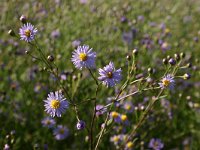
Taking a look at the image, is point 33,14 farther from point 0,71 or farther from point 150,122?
point 150,122

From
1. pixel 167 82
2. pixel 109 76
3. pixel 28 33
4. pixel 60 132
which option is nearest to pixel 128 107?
pixel 60 132

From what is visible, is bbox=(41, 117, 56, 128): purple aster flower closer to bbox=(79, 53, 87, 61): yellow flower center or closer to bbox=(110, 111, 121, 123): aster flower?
bbox=(110, 111, 121, 123): aster flower

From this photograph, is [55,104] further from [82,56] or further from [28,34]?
[28,34]

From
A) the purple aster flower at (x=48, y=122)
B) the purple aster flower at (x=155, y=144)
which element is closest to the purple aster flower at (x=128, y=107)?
the purple aster flower at (x=155, y=144)

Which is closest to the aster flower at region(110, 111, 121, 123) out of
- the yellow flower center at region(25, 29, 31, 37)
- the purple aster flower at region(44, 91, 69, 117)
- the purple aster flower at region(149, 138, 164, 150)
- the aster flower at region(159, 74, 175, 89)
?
the purple aster flower at region(149, 138, 164, 150)

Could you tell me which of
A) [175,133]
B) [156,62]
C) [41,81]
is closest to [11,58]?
[41,81]

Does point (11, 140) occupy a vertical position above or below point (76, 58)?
below
